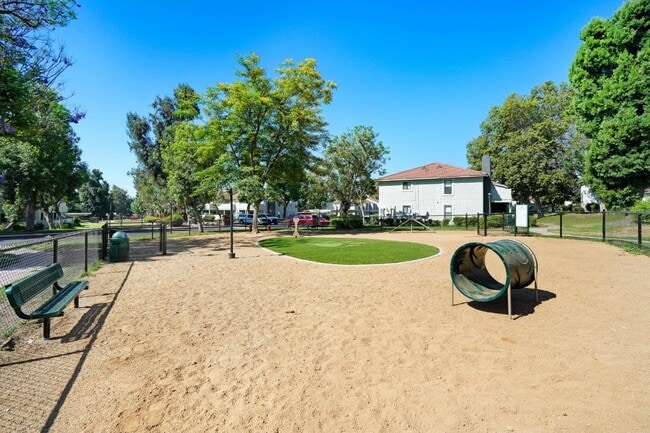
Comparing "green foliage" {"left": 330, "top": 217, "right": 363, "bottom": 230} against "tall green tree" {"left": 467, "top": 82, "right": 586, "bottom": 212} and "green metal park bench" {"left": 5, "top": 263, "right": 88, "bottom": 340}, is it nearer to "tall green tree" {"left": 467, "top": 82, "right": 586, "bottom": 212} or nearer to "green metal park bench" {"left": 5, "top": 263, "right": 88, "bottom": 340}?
"tall green tree" {"left": 467, "top": 82, "right": 586, "bottom": 212}

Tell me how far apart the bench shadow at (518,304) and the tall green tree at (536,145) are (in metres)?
40.0

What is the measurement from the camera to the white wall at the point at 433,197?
37250 millimetres

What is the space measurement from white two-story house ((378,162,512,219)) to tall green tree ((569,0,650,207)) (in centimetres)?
1116

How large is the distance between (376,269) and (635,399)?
7598 mm

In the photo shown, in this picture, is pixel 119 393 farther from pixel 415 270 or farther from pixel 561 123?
pixel 561 123

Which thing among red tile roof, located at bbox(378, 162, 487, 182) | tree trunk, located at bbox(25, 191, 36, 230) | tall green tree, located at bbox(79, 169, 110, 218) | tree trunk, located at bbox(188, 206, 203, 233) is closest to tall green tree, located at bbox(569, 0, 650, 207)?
red tile roof, located at bbox(378, 162, 487, 182)

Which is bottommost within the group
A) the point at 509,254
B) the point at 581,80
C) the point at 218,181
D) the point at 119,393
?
the point at 119,393

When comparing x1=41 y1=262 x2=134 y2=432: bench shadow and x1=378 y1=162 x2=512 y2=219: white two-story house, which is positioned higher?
x1=378 y1=162 x2=512 y2=219: white two-story house

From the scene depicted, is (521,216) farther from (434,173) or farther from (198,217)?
(198,217)

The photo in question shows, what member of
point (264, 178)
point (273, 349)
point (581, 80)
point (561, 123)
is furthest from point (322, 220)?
point (273, 349)

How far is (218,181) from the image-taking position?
87.8 ft

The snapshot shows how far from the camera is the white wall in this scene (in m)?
37.2

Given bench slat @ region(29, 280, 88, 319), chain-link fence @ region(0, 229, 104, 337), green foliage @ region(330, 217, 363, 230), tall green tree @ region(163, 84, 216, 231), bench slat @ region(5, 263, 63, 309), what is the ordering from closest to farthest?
bench slat @ region(5, 263, 63, 309) < bench slat @ region(29, 280, 88, 319) < chain-link fence @ region(0, 229, 104, 337) < tall green tree @ region(163, 84, 216, 231) < green foliage @ region(330, 217, 363, 230)

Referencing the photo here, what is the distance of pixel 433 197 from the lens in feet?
128
